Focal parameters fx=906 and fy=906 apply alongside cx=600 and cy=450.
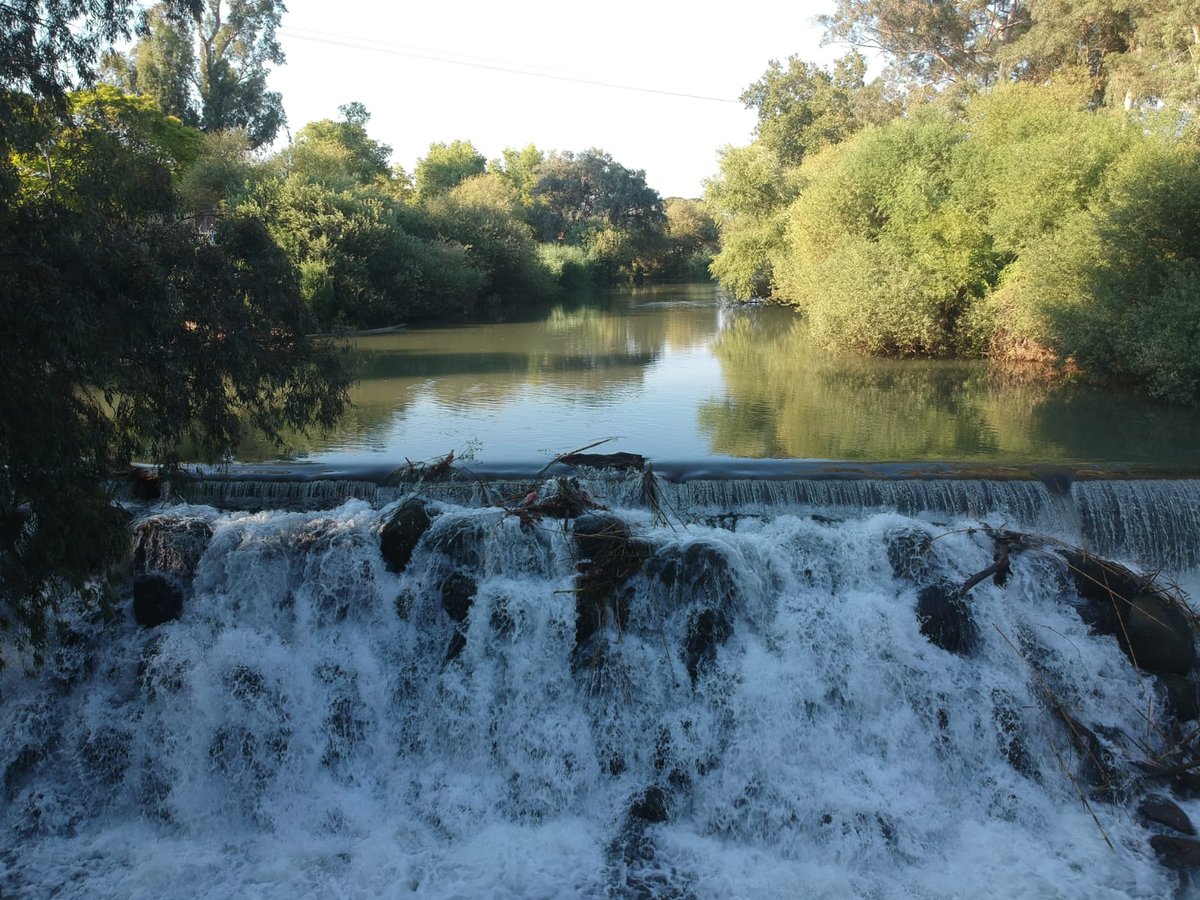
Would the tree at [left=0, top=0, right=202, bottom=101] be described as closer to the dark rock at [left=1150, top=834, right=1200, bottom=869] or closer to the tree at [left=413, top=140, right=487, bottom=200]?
the dark rock at [left=1150, top=834, right=1200, bottom=869]

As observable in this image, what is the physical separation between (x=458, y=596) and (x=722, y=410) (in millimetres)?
8592

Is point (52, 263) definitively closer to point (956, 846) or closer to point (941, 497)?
point (956, 846)

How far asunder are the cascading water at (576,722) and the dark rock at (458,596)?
38 millimetres

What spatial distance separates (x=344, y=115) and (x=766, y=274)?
112 ft

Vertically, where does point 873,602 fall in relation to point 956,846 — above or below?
above

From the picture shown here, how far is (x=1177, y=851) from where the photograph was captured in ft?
22.1

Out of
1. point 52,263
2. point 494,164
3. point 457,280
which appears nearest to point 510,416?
point 52,263

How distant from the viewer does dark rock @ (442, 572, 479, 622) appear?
29.0ft

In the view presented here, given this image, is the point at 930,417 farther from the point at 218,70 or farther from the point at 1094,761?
the point at 218,70

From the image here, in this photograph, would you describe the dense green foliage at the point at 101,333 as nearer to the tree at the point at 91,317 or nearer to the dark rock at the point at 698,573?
the tree at the point at 91,317

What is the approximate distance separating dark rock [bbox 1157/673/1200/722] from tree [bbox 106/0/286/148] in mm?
44262

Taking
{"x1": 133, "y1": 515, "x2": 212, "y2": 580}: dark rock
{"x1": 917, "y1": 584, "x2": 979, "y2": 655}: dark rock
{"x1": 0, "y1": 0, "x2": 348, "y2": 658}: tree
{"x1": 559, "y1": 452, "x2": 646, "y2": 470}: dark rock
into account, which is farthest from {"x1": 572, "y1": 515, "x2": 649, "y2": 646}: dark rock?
{"x1": 133, "y1": 515, "x2": 212, "y2": 580}: dark rock

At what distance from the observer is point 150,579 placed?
29.1 ft

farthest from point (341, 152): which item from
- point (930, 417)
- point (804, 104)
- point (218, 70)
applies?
point (930, 417)
